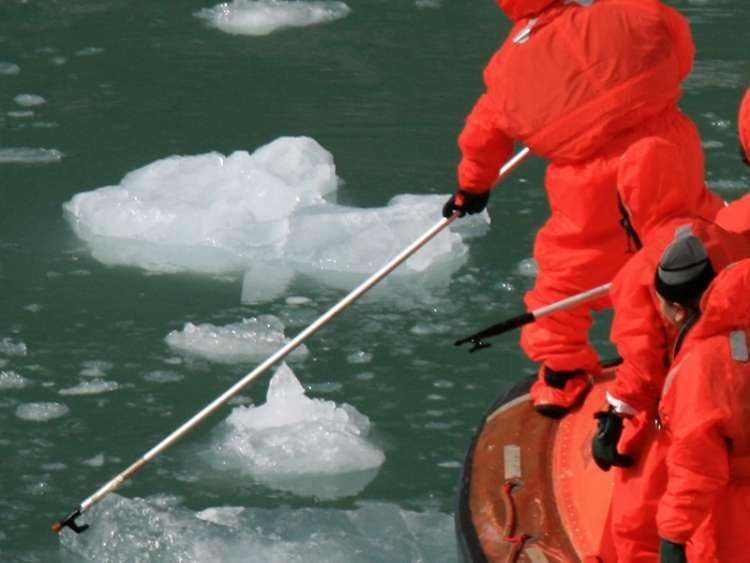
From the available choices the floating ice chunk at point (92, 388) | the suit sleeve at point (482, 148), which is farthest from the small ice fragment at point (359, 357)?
the suit sleeve at point (482, 148)

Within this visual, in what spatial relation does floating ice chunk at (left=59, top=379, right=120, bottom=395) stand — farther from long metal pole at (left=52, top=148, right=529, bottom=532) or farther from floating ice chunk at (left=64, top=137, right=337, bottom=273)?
floating ice chunk at (left=64, top=137, right=337, bottom=273)

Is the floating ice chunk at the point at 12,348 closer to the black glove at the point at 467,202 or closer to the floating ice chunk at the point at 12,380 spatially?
the floating ice chunk at the point at 12,380

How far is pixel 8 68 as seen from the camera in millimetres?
10180

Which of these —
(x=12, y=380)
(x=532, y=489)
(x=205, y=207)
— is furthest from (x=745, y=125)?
(x=205, y=207)

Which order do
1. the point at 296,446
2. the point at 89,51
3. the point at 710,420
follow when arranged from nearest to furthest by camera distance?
1. the point at 710,420
2. the point at 296,446
3. the point at 89,51

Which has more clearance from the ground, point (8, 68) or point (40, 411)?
point (40, 411)

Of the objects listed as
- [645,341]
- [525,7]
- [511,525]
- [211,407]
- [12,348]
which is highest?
[525,7]

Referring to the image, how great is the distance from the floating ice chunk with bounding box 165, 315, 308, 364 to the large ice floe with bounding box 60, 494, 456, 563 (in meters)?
0.98

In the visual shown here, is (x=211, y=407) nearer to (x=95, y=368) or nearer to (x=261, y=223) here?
(x=95, y=368)

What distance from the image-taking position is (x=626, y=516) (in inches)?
183

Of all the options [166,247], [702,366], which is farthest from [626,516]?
[166,247]

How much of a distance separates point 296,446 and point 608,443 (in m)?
1.95

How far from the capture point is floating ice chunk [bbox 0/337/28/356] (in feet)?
23.7

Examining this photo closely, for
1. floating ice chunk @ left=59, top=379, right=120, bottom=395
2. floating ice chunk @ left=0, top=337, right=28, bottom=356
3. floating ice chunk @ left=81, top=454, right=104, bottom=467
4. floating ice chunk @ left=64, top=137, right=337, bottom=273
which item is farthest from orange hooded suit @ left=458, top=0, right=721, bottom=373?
floating ice chunk @ left=64, top=137, right=337, bottom=273
